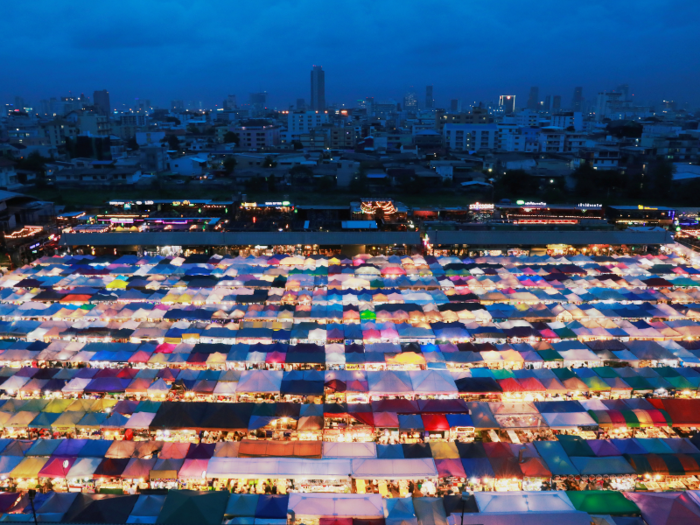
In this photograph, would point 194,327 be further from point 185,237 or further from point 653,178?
point 653,178

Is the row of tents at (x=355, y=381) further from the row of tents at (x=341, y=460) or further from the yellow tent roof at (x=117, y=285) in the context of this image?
the yellow tent roof at (x=117, y=285)

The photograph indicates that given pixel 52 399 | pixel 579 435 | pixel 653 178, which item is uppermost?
pixel 653 178

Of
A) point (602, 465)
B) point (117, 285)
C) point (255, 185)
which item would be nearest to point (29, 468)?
point (117, 285)

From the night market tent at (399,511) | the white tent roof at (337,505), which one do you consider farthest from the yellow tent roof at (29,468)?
the night market tent at (399,511)

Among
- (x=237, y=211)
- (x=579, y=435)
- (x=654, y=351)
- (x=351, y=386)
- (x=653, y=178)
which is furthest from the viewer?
(x=653, y=178)

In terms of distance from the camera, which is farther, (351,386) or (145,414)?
(351,386)

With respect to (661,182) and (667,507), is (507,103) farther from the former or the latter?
(667,507)

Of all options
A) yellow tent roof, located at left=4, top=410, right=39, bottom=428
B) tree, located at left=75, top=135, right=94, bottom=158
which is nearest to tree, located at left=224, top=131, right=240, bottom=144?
tree, located at left=75, top=135, right=94, bottom=158

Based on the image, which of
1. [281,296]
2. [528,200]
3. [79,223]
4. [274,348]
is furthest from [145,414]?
[528,200]
